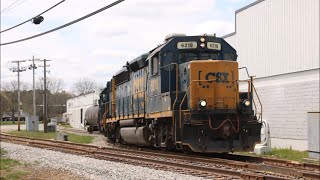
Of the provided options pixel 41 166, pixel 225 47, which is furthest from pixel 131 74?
pixel 41 166

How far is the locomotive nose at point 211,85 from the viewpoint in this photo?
45.3ft

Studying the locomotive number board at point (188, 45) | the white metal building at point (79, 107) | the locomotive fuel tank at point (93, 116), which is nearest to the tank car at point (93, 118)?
the locomotive fuel tank at point (93, 116)

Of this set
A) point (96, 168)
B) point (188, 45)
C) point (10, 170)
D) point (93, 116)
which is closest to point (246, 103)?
point (188, 45)

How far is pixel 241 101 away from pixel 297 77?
23.1ft

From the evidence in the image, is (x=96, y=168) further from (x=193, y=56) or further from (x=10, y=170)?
(x=193, y=56)

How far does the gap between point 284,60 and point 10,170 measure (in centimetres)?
1334

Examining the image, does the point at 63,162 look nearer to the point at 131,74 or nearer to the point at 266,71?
the point at 131,74

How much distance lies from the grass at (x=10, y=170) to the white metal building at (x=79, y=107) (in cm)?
4525

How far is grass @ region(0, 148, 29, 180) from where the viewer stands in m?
12.2

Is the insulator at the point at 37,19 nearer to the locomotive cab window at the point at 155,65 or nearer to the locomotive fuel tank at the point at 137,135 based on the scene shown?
the locomotive cab window at the point at 155,65

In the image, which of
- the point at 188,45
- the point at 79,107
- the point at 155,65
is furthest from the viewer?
the point at 79,107

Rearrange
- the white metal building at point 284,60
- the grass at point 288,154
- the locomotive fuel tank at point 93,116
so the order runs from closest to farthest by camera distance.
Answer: the grass at point 288,154, the white metal building at point 284,60, the locomotive fuel tank at point 93,116

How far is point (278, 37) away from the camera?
70.9 feet

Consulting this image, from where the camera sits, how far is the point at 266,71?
2252 cm
